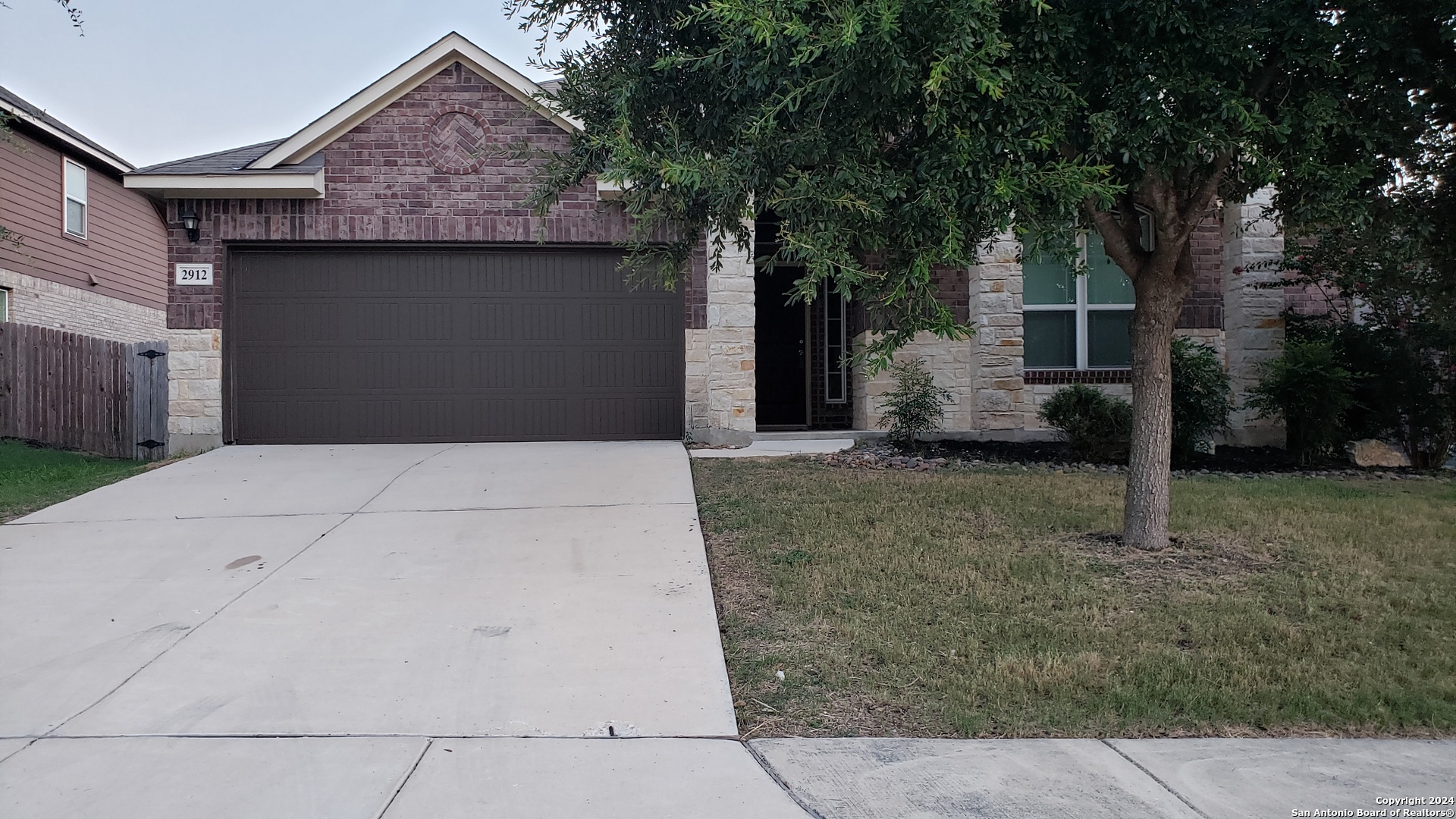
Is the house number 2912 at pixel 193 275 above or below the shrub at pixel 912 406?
above

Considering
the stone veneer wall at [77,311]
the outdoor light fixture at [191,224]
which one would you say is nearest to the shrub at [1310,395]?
the outdoor light fixture at [191,224]

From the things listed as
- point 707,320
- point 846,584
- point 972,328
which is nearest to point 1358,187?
point 972,328

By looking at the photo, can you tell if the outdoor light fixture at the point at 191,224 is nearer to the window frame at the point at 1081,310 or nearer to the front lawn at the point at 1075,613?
the front lawn at the point at 1075,613

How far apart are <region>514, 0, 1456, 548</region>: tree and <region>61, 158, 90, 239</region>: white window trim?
14590mm

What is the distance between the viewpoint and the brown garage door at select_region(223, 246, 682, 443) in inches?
459

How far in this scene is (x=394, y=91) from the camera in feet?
37.2

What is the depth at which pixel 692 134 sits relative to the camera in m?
6.44

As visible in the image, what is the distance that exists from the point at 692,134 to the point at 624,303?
5570mm

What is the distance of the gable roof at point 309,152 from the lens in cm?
1101

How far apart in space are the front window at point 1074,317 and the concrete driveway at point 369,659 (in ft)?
20.5

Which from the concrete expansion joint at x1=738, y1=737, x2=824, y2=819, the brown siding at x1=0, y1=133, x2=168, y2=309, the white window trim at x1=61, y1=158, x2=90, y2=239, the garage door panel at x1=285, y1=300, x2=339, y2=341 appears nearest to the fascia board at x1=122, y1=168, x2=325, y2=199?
the garage door panel at x1=285, y1=300, x2=339, y2=341

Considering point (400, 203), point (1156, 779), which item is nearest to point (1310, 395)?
point (1156, 779)

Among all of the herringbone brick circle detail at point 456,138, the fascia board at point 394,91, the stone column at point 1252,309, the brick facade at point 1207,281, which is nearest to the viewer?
the fascia board at point 394,91

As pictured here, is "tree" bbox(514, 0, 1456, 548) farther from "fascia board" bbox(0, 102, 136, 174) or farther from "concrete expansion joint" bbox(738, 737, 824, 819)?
"fascia board" bbox(0, 102, 136, 174)
